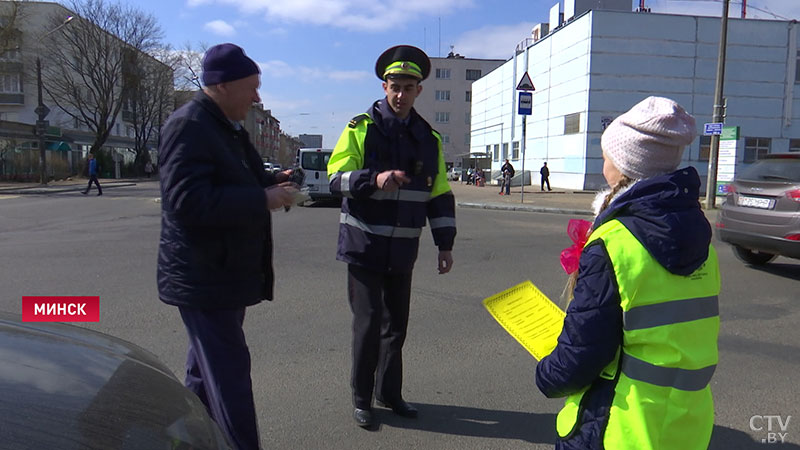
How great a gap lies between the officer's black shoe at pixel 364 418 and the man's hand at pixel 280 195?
149 centimetres

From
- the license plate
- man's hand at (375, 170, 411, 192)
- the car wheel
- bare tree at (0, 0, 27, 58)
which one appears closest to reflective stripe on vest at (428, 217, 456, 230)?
man's hand at (375, 170, 411, 192)

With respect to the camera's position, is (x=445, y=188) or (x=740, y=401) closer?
(x=445, y=188)

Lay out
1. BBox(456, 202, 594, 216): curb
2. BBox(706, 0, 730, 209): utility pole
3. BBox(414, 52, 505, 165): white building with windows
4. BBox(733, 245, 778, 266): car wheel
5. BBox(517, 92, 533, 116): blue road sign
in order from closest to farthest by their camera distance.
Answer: BBox(733, 245, 778, 266): car wheel
BBox(456, 202, 594, 216): curb
BBox(706, 0, 730, 209): utility pole
BBox(517, 92, 533, 116): blue road sign
BBox(414, 52, 505, 165): white building with windows

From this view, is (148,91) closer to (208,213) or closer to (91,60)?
(91,60)

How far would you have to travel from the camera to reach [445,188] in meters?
3.45

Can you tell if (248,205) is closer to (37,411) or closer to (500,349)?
(37,411)

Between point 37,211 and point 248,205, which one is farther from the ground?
point 248,205

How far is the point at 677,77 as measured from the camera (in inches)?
1160

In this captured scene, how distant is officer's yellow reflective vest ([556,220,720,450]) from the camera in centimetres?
160

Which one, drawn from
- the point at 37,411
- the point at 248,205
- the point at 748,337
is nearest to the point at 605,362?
the point at 248,205

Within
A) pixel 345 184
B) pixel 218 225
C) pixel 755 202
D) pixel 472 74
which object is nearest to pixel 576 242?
pixel 218 225

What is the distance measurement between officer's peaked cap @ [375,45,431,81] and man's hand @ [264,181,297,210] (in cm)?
108

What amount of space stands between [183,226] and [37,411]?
0.96m

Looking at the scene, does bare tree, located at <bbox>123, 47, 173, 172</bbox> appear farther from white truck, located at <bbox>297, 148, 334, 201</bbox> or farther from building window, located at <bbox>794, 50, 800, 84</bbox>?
building window, located at <bbox>794, 50, 800, 84</bbox>
